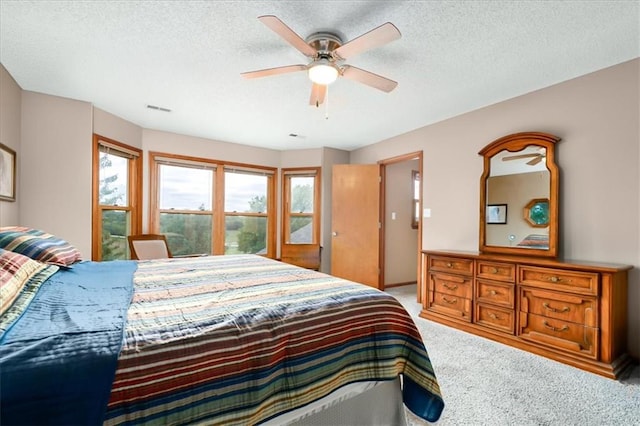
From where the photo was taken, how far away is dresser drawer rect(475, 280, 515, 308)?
2648 mm

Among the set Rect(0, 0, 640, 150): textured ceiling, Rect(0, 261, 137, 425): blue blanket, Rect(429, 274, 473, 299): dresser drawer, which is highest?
Rect(0, 0, 640, 150): textured ceiling

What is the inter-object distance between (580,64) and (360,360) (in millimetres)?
2894

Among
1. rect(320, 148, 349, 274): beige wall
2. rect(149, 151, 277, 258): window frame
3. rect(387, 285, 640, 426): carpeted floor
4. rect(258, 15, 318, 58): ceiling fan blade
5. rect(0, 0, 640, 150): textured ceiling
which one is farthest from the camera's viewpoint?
rect(320, 148, 349, 274): beige wall

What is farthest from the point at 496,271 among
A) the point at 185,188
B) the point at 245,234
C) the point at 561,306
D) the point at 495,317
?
the point at 185,188

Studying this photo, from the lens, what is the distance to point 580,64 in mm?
2371

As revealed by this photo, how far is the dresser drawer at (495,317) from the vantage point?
2639 mm

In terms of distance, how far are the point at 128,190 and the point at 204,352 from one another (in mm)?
3860

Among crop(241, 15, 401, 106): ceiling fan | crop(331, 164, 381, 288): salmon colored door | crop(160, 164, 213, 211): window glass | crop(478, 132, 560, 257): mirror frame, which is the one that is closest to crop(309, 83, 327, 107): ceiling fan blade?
crop(241, 15, 401, 106): ceiling fan

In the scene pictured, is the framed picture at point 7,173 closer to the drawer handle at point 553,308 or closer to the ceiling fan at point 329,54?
the ceiling fan at point 329,54

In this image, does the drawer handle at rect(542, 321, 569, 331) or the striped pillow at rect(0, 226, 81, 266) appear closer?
the striped pillow at rect(0, 226, 81, 266)

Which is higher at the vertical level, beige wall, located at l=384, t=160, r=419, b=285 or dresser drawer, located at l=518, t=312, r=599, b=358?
beige wall, located at l=384, t=160, r=419, b=285

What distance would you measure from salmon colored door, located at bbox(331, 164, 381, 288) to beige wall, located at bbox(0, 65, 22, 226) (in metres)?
3.81

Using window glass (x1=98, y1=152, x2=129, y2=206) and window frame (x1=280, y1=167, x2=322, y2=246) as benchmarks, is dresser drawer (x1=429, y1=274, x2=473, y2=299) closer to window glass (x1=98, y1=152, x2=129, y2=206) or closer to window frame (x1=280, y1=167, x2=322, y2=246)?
window frame (x1=280, y1=167, x2=322, y2=246)

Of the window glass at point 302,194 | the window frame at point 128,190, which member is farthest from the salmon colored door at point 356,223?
the window frame at point 128,190
